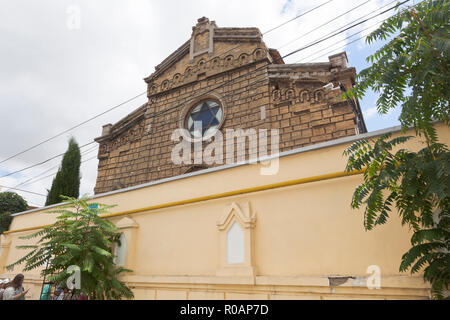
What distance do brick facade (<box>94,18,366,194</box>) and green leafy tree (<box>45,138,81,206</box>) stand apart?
14.0 ft

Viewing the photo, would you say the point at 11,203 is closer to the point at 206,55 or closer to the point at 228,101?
the point at 206,55

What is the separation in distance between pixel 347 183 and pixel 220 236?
2.46 meters

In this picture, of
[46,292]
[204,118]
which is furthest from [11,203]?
[204,118]

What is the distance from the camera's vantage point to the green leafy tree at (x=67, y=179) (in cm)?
1767

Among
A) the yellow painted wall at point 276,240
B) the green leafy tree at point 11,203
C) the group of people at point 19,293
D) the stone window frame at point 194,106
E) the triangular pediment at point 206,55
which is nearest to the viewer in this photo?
the yellow painted wall at point 276,240

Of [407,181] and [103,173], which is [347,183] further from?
[103,173]

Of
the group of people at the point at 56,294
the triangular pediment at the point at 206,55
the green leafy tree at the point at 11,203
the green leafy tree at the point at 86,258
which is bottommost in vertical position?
the group of people at the point at 56,294

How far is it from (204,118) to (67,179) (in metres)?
10.2

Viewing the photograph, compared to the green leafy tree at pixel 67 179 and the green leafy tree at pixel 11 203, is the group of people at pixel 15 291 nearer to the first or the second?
the green leafy tree at pixel 67 179

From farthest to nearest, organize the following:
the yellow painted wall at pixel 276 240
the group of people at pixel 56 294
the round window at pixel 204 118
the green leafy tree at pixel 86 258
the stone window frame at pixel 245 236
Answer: the round window at pixel 204 118, the group of people at pixel 56 294, the green leafy tree at pixel 86 258, the stone window frame at pixel 245 236, the yellow painted wall at pixel 276 240

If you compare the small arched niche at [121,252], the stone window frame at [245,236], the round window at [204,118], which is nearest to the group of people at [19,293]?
the small arched niche at [121,252]

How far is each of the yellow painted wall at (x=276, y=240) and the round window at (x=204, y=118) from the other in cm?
598

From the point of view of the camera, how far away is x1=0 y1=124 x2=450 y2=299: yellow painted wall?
14.3 feet

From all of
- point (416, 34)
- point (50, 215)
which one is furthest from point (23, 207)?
point (416, 34)
